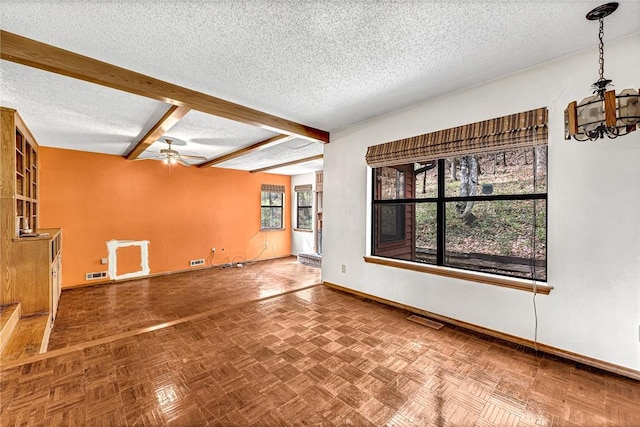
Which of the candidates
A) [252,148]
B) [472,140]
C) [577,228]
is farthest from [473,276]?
[252,148]

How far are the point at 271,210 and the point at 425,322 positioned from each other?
Result: 5311 millimetres

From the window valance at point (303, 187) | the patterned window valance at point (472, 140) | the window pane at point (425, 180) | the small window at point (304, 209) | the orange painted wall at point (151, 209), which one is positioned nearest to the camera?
the patterned window valance at point (472, 140)

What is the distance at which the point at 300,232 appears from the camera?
7406mm

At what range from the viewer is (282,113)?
3.29 m

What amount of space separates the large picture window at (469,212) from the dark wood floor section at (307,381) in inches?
32.8

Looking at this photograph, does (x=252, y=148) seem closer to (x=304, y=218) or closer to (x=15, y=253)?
(x=15, y=253)

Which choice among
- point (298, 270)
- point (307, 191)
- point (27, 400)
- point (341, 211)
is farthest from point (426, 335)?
point (307, 191)

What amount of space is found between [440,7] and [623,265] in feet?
7.40

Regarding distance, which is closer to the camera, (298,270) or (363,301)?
(363,301)

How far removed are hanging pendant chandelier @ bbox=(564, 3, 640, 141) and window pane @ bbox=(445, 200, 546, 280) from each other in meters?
0.98

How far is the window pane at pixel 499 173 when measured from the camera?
243cm

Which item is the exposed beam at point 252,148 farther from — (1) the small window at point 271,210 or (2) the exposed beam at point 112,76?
(1) the small window at point 271,210

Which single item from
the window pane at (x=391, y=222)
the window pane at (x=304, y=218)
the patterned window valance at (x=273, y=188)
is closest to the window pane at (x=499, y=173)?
the window pane at (x=391, y=222)

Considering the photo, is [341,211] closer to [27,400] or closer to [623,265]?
[623,265]
